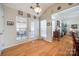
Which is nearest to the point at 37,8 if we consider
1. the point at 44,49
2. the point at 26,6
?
the point at 26,6

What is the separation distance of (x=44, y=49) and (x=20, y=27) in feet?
2.58

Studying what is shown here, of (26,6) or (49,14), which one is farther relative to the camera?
(49,14)

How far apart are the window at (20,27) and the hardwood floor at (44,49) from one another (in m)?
0.23

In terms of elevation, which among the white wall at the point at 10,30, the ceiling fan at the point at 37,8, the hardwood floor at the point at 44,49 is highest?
the ceiling fan at the point at 37,8

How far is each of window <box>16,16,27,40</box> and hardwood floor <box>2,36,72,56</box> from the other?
23 centimetres

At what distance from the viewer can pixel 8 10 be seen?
7.28 ft

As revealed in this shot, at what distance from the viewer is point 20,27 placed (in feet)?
7.86

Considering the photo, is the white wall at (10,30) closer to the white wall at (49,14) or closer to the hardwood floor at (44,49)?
the hardwood floor at (44,49)

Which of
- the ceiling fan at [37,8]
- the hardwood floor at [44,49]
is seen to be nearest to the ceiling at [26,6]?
the ceiling fan at [37,8]

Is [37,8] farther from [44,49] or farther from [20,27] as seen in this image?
[44,49]

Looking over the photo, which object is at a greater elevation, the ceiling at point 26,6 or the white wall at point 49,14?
the ceiling at point 26,6

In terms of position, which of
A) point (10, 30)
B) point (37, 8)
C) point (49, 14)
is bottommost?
point (10, 30)

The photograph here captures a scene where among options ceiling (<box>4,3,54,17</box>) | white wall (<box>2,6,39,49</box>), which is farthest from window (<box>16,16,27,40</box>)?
ceiling (<box>4,3,54,17</box>)

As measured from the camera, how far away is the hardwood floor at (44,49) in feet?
7.53
